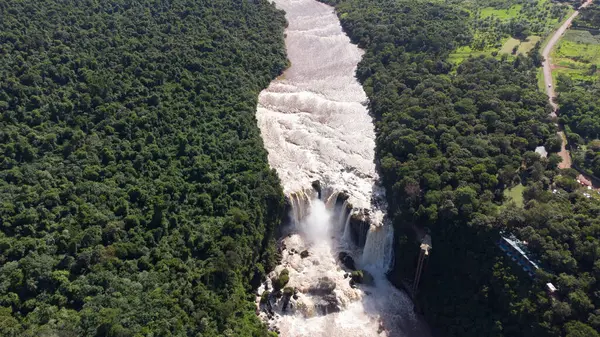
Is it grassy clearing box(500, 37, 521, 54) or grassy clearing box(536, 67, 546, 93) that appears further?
grassy clearing box(500, 37, 521, 54)

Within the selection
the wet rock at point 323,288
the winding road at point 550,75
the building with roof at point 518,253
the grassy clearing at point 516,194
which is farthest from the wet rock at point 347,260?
the winding road at point 550,75

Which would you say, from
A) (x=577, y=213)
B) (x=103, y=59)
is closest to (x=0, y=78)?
(x=103, y=59)

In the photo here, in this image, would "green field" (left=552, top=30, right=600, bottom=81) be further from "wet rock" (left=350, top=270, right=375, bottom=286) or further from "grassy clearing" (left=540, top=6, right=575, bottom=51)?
"wet rock" (left=350, top=270, right=375, bottom=286)

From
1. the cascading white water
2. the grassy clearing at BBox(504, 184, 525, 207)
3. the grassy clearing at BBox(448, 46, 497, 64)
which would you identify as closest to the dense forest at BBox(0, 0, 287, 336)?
the cascading white water

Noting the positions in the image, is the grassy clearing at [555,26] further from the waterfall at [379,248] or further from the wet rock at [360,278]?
the wet rock at [360,278]

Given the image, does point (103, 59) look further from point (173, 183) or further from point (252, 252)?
point (252, 252)

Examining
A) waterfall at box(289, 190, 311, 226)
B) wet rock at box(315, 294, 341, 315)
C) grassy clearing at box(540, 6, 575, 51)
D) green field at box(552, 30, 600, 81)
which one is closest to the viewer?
wet rock at box(315, 294, 341, 315)
